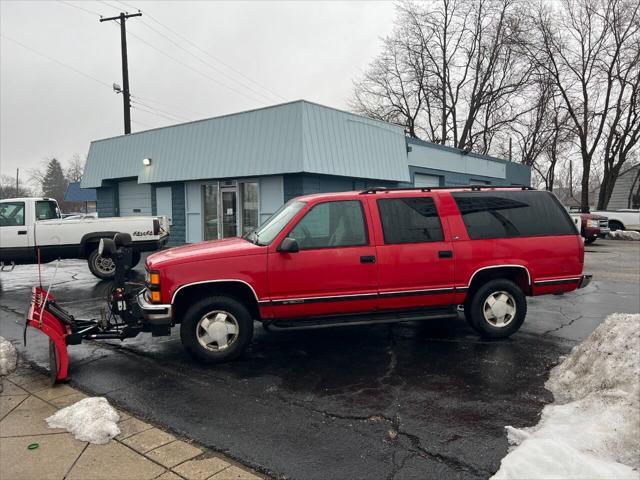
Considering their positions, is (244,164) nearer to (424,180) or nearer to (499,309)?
(424,180)

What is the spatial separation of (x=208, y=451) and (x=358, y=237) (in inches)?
113

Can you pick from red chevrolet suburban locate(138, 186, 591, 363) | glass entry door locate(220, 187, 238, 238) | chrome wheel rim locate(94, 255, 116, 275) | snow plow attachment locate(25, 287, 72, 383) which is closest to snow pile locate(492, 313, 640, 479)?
red chevrolet suburban locate(138, 186, 591, 363)

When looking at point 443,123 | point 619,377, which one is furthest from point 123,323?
point 443,123

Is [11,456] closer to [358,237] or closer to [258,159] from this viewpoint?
[358,237]

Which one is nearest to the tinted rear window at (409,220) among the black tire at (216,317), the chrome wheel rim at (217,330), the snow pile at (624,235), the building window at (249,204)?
the black tire at (216,317)

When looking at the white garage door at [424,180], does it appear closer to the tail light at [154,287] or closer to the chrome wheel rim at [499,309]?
the chrome wheel rim at [499,309]

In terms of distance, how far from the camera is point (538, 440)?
125 inches

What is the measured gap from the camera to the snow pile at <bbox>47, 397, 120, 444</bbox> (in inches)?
144

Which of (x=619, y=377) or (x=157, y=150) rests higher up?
(x=157, y=150)

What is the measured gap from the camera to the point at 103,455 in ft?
11.1

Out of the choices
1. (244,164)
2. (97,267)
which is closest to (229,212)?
(244,164)

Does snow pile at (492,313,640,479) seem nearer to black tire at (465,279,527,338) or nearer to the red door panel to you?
black tire at (465,279,527,338)

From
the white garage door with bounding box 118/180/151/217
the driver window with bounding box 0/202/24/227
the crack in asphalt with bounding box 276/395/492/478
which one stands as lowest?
the crack in asphalt with bounding box 276/395/492/478

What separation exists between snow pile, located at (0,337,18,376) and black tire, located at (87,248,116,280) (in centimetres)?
593
